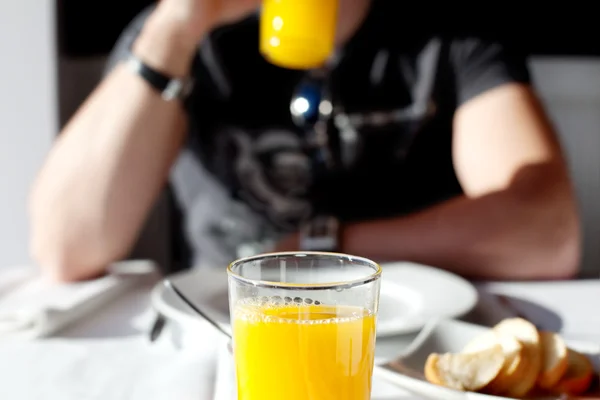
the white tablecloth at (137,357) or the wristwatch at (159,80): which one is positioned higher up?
the wristwatch at (159,80)

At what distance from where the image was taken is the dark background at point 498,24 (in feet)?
6.33

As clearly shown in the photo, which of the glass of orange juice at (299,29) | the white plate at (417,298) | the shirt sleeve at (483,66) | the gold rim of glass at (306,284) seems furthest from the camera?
the shirt sleeve at (483,66)

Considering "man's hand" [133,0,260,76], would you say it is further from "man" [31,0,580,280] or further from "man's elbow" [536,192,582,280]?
"man's elbow" [536,192,582,280]

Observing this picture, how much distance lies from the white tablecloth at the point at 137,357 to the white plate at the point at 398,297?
27 mm

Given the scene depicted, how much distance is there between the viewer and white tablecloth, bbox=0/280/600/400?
0.54 m

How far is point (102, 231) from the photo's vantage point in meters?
1.07

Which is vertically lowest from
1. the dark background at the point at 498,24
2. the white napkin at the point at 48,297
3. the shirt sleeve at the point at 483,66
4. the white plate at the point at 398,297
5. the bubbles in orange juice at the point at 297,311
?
the white napkin at the point at 48,297

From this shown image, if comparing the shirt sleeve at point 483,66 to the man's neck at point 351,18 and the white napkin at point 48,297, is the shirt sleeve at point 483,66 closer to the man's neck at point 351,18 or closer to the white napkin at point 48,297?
the man's neck at point 351,18

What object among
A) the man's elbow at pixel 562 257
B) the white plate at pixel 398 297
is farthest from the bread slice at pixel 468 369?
the man's elbow at pixel 562 257

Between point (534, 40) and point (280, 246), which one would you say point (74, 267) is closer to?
point (280, 246)

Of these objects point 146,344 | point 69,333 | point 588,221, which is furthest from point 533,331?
point 588,221

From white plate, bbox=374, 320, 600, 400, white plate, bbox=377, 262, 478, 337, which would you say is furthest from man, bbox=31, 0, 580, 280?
white plate, bbox=374, 320, 600, 400

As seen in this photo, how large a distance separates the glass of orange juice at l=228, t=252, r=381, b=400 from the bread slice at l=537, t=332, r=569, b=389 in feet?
0.57

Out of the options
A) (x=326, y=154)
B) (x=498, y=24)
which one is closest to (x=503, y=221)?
(x=326, y=154)
